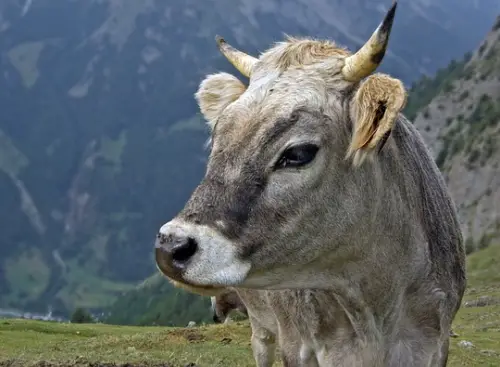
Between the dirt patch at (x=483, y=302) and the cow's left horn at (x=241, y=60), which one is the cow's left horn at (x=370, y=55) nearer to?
the cow's left horn at (x=241, y=60)

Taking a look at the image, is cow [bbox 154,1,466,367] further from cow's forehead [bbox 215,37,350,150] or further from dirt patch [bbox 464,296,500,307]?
dirt patch [bbox 464,296,500,307]

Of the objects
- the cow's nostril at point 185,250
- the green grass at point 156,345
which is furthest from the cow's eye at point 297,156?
the green grass at point 156,345

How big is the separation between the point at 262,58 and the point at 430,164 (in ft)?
9.60

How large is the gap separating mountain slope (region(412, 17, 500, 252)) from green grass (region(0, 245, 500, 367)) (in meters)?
48.9

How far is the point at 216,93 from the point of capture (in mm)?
8414

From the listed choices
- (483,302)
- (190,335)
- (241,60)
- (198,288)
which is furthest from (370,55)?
(483,302)

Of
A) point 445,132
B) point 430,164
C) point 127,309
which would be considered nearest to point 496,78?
point 445,132

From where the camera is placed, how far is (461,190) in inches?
4092

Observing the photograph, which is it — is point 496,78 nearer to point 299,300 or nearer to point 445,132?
point 445,132

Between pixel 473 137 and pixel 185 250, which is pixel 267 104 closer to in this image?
pixel 185 250

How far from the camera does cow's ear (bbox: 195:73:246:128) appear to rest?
819cm

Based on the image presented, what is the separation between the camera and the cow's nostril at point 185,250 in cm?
607

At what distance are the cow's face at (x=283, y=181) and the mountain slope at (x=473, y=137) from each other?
274 feet

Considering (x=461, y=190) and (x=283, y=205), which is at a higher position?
(x=283, y=205)
